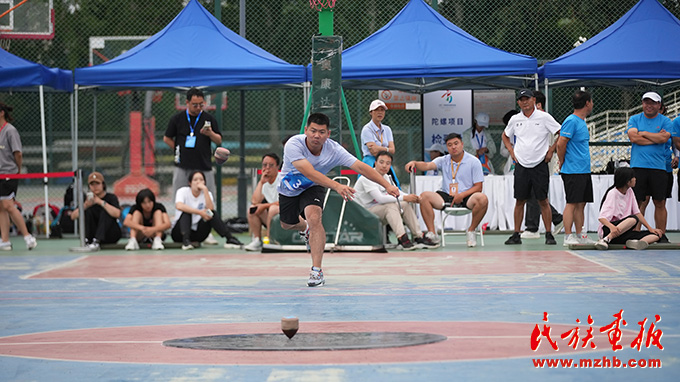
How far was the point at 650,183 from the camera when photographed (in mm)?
13109

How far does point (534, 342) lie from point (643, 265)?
5.26 meters

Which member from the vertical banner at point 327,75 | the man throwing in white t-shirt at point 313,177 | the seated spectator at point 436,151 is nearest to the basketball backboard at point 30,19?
the seated spectator at point 436,151

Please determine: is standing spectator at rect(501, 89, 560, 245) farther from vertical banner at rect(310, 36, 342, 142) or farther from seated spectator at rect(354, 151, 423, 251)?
vertical banner at rect(310, 36, 342, 142)

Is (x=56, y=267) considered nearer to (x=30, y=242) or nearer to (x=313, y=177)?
(x=30, y=242)

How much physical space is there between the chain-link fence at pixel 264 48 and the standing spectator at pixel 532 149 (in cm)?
289

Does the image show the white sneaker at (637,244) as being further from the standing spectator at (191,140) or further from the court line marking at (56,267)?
the court line marking at (56,267)

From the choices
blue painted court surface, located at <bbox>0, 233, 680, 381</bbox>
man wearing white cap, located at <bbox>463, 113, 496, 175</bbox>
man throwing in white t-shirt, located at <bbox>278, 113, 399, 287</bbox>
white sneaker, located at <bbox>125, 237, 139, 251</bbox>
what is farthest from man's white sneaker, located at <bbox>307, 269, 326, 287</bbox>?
man wearing white cap, located at <bbox>463, 113, 496, 175</bbox>

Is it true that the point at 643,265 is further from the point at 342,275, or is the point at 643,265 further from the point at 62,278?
the point at 62,278

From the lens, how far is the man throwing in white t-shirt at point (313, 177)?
9211 millimetres

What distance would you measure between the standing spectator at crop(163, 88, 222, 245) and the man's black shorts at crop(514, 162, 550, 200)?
4.60m

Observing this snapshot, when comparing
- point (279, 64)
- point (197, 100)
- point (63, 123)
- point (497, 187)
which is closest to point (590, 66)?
point (497, 187)

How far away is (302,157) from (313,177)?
28 centimetres

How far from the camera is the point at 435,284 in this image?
9.60m

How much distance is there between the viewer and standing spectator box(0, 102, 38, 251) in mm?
14086
